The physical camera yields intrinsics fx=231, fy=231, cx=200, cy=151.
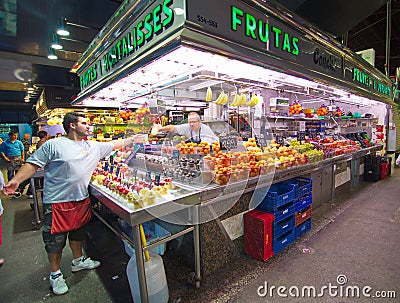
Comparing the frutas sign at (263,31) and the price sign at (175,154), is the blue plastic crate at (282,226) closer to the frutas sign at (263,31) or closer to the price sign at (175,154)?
the price sign at (175,154)

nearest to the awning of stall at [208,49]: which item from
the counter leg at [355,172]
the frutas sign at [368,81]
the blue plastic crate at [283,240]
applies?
the frutas sign at [368,81]

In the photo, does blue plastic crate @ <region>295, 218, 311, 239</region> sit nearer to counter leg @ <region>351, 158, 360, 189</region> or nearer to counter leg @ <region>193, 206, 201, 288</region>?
counter leg @ <region>193, 206, 201, 288</region>

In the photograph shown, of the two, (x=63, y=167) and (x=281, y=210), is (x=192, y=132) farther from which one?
(x=63, y=167)

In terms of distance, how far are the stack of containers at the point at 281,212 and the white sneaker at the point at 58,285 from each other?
236cm

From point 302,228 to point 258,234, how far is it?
1056mm

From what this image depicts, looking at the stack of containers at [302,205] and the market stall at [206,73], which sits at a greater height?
the market stall at [206,73]

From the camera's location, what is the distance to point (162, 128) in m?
3.79

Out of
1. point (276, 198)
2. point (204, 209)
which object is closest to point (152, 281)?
point (204, 209)

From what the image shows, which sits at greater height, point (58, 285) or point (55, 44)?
point (55, 44)

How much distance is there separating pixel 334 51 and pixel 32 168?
4.53m

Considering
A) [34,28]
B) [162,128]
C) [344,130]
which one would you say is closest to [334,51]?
[162,128]

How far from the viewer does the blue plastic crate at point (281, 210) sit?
9.25ft

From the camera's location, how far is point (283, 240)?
9.81 ft

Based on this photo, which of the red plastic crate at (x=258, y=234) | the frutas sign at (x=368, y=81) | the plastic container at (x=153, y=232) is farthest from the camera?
the frutas sign at (x=368, y=81)
